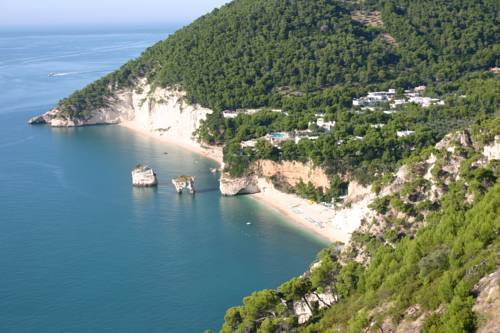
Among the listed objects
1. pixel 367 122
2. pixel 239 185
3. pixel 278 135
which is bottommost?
pixel 239 185

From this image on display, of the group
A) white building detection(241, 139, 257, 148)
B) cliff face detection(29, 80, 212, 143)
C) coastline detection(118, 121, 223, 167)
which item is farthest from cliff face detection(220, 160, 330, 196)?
cliff face detection(29, 80, 212, 143)

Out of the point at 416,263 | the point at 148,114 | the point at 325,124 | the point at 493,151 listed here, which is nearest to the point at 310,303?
the point at 416,263

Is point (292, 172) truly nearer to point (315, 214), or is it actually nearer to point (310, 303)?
point (315, 214)

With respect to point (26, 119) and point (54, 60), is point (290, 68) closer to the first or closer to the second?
point (26, 119)

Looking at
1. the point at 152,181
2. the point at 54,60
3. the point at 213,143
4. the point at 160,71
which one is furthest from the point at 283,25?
the point at 54,60

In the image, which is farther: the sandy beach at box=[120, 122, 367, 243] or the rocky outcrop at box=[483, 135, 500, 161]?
the sandy beach at box=[120, 122, 367, 243]

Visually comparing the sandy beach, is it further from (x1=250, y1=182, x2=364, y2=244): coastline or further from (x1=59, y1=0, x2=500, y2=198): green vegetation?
(x1=59, y1=0, x2=500, y2=198): green vegetation

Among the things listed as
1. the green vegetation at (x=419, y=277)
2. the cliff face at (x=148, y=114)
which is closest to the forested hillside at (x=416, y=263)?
the green vegetation at (x=419, y=277)
